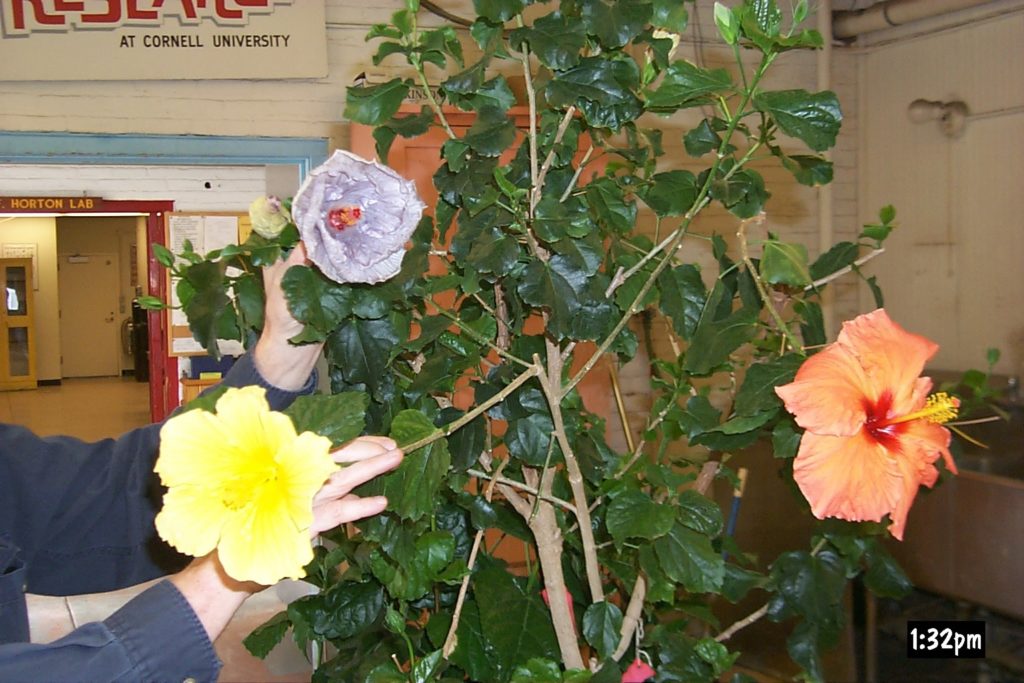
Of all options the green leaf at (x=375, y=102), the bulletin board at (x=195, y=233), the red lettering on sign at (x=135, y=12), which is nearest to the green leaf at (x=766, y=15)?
the green leaf at (x=375, y=102)

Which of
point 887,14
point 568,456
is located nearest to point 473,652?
point 568,456

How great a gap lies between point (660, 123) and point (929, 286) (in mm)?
1473

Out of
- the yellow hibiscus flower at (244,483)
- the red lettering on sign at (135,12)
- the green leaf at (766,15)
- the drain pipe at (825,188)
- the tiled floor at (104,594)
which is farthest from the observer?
the drain pipe at (825,188)

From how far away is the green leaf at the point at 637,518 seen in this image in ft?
3.75

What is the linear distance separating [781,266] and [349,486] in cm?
61

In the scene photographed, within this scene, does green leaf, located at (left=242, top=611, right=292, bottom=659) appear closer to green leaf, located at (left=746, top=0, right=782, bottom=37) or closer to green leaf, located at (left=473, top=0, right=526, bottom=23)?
green leaf, located at (left=473, top=0, right=526, bottom=23)

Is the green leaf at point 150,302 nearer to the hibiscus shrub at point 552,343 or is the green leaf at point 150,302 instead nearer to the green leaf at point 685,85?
the hibiscus shrub at point 552,343

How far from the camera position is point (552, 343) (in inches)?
49.2

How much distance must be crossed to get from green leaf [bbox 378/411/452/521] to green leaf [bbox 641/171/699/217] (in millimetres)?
418

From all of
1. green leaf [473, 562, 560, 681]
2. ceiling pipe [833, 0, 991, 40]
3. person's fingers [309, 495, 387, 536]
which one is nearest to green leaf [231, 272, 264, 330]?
person's fingers [309, 495, 387, 536]

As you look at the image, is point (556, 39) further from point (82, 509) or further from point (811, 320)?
point (82, 509)

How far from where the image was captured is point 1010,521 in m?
2.94

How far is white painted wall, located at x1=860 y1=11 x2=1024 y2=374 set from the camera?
4207mm

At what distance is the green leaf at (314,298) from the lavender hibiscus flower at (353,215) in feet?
0.21
